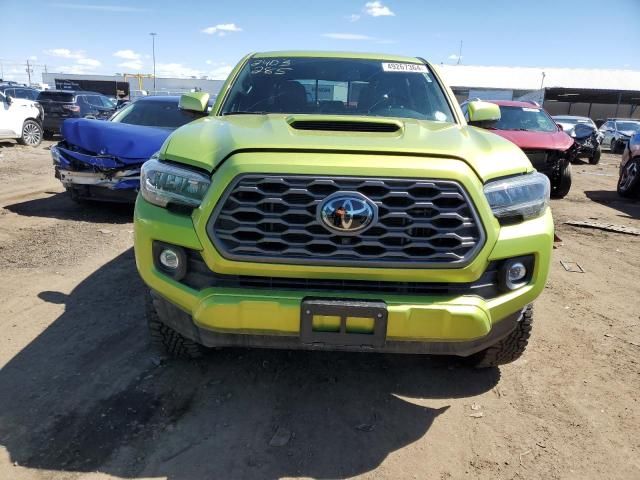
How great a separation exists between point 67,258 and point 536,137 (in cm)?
799

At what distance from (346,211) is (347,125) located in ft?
2.49

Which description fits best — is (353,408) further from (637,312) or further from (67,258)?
(67,258)

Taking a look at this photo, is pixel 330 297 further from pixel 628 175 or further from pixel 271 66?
pixel 628 175

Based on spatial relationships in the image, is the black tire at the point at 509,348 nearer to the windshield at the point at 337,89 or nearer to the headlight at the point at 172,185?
the windshield at the point at 337,89

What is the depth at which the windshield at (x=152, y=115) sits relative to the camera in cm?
758

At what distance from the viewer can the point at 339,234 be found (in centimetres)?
226

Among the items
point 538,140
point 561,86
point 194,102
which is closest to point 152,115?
point 194,102

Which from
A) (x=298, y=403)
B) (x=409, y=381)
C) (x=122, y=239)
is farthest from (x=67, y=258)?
(x=409, y=381)

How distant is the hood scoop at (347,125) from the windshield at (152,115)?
5138mm

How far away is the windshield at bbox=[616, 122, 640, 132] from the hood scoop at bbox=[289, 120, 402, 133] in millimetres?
25328

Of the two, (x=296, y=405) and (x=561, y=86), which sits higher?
(x=561, y=86)

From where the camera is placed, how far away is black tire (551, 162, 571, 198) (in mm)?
9372

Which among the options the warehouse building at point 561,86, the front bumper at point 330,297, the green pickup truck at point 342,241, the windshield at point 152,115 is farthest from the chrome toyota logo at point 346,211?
the warehouse building at point 561,86

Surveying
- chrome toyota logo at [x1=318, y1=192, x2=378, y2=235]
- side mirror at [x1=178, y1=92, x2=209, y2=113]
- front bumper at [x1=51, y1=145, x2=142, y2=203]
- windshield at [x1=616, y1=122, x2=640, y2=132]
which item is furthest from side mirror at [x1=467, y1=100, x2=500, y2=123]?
windshield at [x1=616, y1=122, x2=640, y2=132]
